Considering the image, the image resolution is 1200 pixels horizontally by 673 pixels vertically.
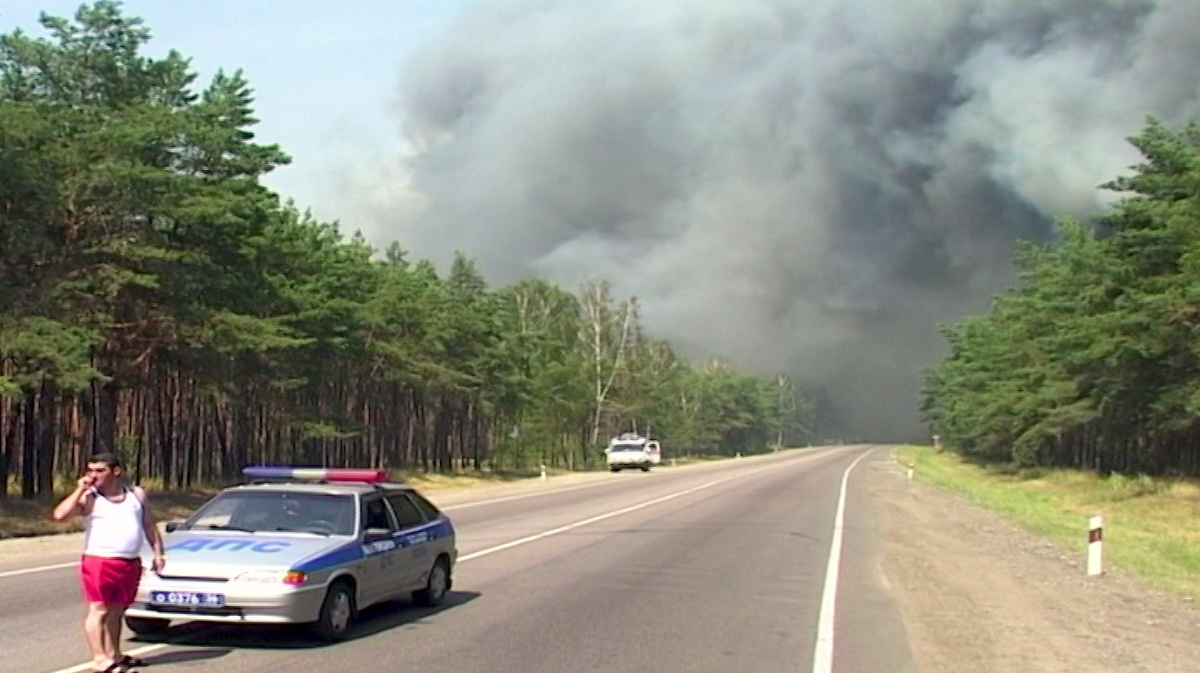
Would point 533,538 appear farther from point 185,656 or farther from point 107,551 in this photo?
point 107,551

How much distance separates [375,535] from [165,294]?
77.0ft

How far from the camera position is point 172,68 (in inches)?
1526

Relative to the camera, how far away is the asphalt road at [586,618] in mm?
10273

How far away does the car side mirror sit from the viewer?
1187cm

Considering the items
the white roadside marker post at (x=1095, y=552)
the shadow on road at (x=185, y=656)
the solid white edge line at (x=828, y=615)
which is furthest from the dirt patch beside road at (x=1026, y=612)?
the shadow on road at (x=185, y=656)

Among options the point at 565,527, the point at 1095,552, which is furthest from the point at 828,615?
the point at 565,527

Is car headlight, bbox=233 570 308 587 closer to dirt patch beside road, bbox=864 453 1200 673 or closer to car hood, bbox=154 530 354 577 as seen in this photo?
car hood, bbox=154 530 354 577

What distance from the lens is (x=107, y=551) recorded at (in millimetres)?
9008

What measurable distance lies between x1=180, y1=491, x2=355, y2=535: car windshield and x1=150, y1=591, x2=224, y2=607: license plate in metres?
1.34

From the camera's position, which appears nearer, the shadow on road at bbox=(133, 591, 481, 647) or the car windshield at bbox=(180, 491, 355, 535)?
the shadow on road at bbox=(133, 591, 481, 647)

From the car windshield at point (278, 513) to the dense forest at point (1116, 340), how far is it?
35.5m

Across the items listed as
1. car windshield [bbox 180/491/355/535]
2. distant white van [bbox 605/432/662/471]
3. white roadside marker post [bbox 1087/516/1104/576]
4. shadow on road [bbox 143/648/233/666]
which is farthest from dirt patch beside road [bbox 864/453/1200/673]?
distant white van [bbox 605/432/662/471]

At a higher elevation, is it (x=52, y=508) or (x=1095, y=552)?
(x=1095, y=552)

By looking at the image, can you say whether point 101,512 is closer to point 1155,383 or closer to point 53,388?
point 53,388
